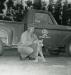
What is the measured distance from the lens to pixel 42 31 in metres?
7.59

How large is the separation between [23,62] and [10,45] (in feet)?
2.67

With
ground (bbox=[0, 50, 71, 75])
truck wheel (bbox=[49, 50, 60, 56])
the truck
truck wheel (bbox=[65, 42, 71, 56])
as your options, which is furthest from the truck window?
ground (bbox=[0, 50, 71, 75])

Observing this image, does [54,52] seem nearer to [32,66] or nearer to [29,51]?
[29,51]

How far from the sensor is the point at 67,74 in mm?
4770

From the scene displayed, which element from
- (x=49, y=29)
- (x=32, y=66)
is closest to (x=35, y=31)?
(x=49, y=29)

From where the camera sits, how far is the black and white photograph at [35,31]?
22.3 ft

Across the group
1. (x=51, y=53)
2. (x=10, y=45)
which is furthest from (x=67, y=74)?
(x=51, y=53)

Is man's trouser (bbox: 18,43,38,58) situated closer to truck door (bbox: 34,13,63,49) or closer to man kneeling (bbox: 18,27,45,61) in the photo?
man kneeling (bbox: 18,27,45,61)

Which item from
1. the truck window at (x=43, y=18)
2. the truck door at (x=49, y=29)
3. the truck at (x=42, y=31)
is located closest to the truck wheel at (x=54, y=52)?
the truck at (x=42, y=31)

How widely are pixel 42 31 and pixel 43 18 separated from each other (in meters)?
0.51

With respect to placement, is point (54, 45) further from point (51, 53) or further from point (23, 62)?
point (23, 62)

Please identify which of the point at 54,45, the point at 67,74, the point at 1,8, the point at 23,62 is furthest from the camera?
the point at 1,8

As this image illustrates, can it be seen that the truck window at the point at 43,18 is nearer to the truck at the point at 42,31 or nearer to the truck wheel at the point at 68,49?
the truck at the point at 42,31

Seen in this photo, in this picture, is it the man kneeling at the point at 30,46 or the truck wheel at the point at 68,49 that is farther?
the truck wheel at the point at 68,49
